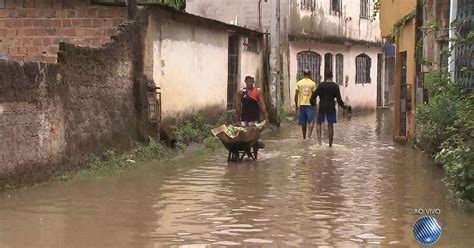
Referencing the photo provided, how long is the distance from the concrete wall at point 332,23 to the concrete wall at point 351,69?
1.60ft

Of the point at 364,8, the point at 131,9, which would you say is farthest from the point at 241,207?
the point at 364,8

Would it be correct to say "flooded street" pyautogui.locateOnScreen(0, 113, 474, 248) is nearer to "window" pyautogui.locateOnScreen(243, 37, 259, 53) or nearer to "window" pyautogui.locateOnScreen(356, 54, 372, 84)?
"window" pyautogui.locateOnScreen(243, 37, 259, 53)

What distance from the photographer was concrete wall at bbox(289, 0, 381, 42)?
24656 mm

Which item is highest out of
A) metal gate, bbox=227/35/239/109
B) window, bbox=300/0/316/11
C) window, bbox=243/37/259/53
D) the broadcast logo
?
window, bbox=300/0/316/11

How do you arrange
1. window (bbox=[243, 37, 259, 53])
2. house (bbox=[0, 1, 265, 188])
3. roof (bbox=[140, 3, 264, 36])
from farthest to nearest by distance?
window (bbox=[243, 37, 259, 53])
roof (bbox=[140, 3, 264, 36])
house (bbox=[0, 1, 265, 188])

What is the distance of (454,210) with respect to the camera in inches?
276

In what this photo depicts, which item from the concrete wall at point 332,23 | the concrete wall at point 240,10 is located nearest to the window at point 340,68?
the concrete wall at point 332,23

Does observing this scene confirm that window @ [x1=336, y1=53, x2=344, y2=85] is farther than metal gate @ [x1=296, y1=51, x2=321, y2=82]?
Yes

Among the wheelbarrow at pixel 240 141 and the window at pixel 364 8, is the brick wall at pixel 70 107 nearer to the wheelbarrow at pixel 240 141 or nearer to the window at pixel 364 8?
the wheelbarrow at pixel 240 141

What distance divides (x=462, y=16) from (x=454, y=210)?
4.19 metres

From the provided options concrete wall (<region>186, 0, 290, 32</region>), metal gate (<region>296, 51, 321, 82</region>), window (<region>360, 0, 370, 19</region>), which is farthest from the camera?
window (<region>360, 0, 370, 19</region>)

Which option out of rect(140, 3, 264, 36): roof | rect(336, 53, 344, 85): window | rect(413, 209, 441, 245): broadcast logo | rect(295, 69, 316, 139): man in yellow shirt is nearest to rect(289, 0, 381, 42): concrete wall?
rect(336, 53, 344, 85): window

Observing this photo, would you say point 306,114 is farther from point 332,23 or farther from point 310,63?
point 332,23

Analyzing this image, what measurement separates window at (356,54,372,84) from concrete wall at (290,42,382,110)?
20cm
